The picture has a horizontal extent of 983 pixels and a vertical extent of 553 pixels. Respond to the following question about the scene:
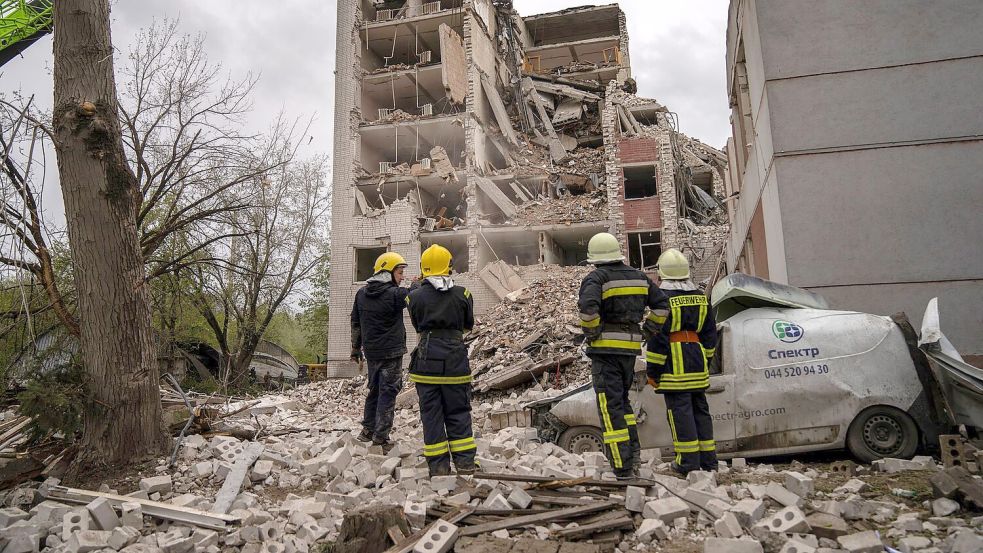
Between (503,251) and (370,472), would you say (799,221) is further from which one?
(503,251)

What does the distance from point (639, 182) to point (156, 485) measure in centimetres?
2340

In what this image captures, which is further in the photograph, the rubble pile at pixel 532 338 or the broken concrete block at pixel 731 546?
the rubble pile at pixel 532 338

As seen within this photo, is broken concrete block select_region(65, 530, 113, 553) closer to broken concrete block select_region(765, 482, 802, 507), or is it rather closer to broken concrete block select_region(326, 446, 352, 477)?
broken concrete block select_region(326, 446, 352, 477)

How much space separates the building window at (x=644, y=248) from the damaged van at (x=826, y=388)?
18.1m

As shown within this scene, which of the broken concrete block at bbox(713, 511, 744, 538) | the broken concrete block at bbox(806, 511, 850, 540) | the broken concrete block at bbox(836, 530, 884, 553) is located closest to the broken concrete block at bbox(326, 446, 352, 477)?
the broken concrete block at bbox(713, 511, 744, 538)

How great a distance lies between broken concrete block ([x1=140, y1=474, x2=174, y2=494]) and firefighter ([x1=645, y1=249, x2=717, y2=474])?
376 cm

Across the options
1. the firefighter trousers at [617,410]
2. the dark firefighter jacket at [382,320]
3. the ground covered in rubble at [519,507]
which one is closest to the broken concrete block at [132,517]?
the ground covered in rubble at [519,507]

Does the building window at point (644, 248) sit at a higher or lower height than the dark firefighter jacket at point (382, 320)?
higher

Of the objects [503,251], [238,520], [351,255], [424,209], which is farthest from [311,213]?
[238,520]

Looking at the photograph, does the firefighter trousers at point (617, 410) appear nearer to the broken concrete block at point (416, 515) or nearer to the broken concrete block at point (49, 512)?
the broken concrete block at point (416, 515)

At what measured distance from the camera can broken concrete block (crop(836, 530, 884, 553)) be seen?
9.14 ft

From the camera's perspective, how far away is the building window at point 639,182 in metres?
24.1

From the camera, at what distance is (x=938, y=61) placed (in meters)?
7.41

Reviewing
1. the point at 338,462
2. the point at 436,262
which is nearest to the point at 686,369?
the point at 436,262
